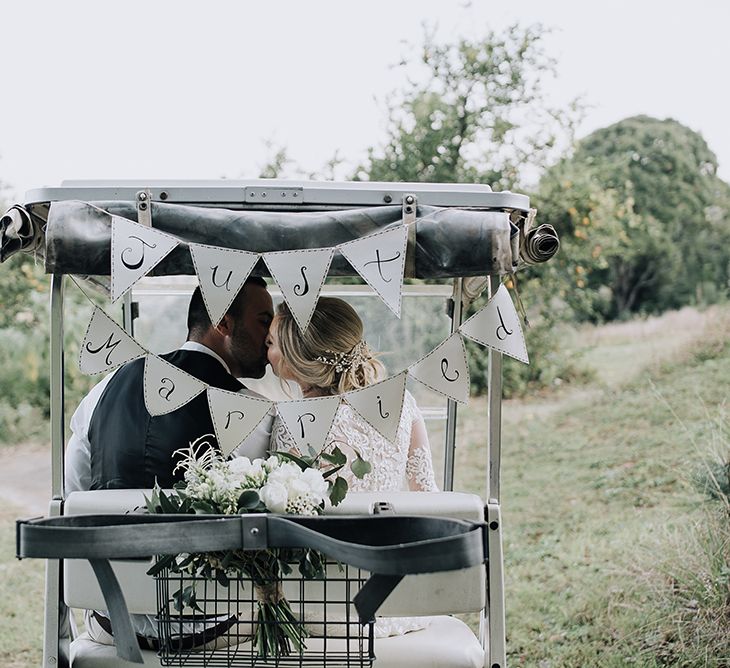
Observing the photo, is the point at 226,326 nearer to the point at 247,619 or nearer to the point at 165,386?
the point at 165,386

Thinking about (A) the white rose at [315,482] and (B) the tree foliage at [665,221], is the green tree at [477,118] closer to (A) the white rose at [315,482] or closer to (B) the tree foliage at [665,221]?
(B) the tree foliage at [665,221]

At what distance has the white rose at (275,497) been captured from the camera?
2080mm

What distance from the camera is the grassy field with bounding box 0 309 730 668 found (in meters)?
4.47

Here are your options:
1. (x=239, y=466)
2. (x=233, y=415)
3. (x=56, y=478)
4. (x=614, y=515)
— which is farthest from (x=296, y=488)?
(x=614, y=515)

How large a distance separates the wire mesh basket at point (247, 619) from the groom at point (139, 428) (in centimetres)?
51

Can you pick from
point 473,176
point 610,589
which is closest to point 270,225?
point 610,589

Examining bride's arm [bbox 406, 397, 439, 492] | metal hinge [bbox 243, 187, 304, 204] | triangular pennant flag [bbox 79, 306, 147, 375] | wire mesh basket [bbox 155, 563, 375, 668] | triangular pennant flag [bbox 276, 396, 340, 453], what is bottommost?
wire mesh basket [bbox 155, 563, 375, 668]

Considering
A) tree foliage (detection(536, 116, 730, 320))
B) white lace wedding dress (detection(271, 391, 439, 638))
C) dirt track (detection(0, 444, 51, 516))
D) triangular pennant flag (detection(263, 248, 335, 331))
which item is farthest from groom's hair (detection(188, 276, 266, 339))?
tree foliage (detection(536, 116, 730, 320))

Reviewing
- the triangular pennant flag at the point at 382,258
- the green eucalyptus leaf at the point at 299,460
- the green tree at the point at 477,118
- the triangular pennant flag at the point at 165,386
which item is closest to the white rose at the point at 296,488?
the green eucalyptus leaf at the point at 299,460

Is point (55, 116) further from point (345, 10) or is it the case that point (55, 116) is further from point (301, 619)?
point (301, 619)

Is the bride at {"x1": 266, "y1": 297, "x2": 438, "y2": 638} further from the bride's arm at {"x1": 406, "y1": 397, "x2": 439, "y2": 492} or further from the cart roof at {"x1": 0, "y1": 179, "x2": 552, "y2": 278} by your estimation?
the cart roof at {"x1": 0, "y1": 179, "x2": 552, "y2": 278}

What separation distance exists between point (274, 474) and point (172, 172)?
8502 mm

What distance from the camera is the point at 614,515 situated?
656cm

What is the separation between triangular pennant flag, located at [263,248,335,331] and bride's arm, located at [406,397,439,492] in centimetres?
89
